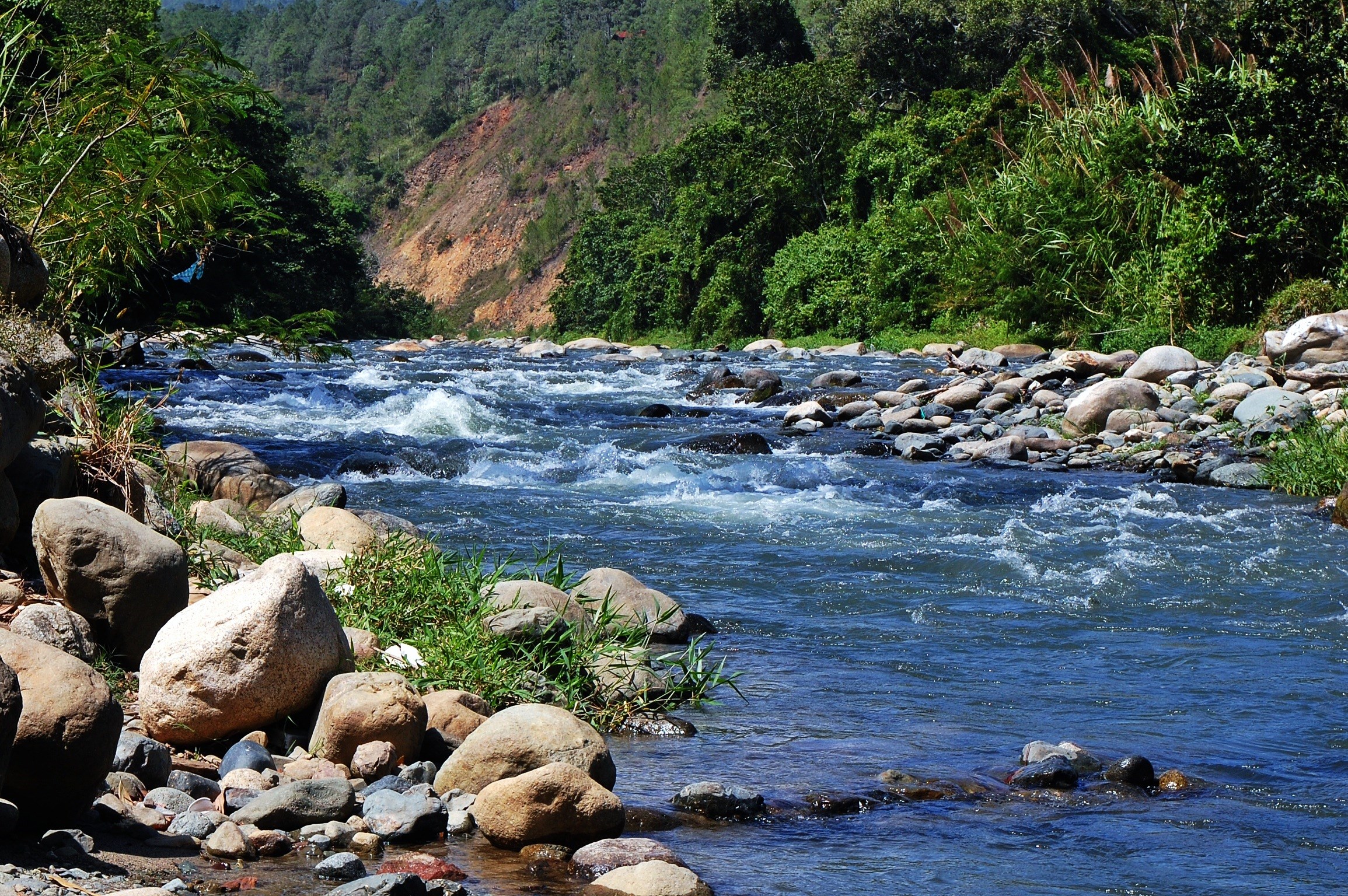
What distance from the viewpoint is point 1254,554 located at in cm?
804

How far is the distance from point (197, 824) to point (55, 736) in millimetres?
494

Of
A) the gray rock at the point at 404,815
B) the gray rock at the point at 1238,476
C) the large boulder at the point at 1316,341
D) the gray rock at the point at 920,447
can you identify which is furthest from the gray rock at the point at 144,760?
the large boulder at the point at 1316,341

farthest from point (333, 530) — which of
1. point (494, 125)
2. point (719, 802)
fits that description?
point (494, 125)

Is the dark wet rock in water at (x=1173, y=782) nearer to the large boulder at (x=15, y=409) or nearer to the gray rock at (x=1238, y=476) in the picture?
the large boulder at (x=15, y=409)

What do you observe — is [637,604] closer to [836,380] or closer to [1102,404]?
[1102,404]

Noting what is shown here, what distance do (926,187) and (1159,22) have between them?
10.2 metres

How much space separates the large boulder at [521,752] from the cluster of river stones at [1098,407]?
832cm

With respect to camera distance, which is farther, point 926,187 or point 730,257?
point 730,257

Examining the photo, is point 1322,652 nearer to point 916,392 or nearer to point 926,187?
point 916,392

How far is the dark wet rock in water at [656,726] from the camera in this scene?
4781 mm

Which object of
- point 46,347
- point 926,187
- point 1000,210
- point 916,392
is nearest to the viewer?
point 46,347

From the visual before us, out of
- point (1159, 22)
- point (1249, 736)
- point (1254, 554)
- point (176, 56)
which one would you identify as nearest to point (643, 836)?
point (1249, 736)

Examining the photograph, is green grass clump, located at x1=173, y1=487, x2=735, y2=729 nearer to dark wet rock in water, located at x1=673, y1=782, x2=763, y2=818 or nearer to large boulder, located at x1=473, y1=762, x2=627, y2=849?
dark wet rock in water, located at x1=673, y1=782, x2=763, y2=818

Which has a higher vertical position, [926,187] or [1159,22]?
Result: [1159,22]
